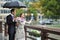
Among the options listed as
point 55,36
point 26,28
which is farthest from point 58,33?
point 26,28

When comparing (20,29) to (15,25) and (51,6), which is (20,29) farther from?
(51,6)

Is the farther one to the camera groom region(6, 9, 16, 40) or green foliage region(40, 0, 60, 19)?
green foliage region(40, 0, 60, 19)

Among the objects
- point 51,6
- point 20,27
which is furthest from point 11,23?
point 51,6

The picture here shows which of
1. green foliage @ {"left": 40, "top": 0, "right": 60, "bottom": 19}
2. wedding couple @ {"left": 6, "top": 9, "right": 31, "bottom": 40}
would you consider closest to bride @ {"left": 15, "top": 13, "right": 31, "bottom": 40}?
wedding couple @ {"left": 6, "top": 9, "right": 31, "bottom": 40}

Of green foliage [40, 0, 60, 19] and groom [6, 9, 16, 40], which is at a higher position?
groom [6, 9, 16, 40]

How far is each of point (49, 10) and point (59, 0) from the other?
115 inches

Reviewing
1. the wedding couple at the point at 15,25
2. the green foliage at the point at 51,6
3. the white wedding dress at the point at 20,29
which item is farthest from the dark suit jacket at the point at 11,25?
the green foliage at the point at 51,6

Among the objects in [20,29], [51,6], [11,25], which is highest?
[11,25]

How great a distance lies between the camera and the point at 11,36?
9.23m

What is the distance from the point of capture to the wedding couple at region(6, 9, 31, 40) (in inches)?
349

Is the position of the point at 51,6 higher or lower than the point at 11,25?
lower

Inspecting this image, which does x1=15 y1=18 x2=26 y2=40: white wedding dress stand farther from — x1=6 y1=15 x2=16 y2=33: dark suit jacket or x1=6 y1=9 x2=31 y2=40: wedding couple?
x1=6 y1=15 x2=16 y2=33: dark suit jacket

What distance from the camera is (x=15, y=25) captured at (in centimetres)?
900

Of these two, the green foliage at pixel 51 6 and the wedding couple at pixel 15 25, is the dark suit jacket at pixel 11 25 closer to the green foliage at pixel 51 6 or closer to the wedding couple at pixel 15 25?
the wedding couple at pixel 15 25
